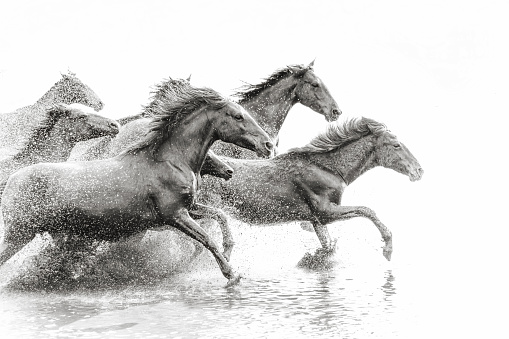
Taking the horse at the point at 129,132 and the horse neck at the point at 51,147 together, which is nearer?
the horse neck at the point at 51,147

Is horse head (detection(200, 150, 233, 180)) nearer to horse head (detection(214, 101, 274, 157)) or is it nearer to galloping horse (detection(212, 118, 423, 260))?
horse head (detection(214, 101, 274, 157))

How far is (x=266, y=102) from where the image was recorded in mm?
10750

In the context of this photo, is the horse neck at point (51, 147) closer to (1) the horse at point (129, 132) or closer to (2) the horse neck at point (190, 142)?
(1) the horse at point (129, 132)

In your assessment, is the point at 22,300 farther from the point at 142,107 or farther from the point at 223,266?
the point at 142,107

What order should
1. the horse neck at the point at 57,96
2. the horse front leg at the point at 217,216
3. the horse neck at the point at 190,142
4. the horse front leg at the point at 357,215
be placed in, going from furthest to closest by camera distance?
the horse neck at the point at 57,96
the horse front leg at the point at 357,215
the horse front leg at the point at 217,216
the horse neck at the point at 190,142

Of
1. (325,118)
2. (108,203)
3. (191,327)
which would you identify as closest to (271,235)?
(325,118)

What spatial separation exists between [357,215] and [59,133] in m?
2.75

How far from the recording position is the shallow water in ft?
21.0

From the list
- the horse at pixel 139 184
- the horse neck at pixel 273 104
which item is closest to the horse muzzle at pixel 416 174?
the horse neck at pixel 273 104

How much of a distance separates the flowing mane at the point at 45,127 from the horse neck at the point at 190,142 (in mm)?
1484

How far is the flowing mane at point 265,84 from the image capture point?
10.8 meters

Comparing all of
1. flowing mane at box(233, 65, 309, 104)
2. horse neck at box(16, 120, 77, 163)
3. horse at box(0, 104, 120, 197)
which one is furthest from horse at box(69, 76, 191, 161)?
flowing mane at box(233, 65, 309, 104)

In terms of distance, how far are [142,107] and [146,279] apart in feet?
6.77

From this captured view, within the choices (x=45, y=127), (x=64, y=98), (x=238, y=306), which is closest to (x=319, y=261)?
(x=238, y=306)
